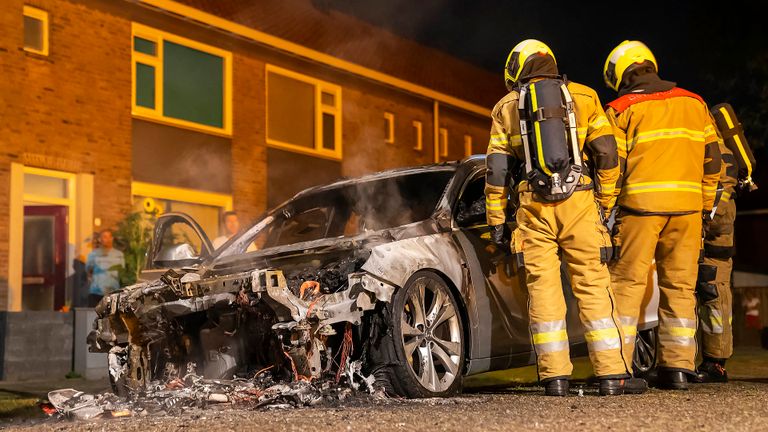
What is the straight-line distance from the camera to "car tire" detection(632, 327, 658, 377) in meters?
8.23

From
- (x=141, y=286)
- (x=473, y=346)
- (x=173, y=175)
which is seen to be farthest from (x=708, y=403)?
(x=173, y=175)

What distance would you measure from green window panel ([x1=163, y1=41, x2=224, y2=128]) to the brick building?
0.03m

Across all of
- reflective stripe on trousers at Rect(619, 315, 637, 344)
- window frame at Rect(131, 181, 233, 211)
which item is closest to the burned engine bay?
reflective stripe on trousers at Rect(619, 315, 637, 344)

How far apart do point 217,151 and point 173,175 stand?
4.40 feet

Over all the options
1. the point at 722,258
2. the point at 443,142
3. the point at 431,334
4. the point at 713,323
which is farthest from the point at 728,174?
the point at 443,142

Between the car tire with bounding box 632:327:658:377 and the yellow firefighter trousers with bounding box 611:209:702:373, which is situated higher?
the yellow firefighter trousers with bounding box 611:209:702:373

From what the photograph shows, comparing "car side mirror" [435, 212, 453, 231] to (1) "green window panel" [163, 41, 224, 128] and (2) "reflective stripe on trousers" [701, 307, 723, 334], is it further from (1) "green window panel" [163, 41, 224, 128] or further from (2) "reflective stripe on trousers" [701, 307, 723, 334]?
(1) "green window panel" [163, 41, 224, 128]

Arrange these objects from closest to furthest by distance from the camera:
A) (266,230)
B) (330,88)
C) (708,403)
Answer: (708,403) < (266,230) < (330,88)

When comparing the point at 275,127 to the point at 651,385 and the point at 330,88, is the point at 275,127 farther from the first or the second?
the point at 651,385

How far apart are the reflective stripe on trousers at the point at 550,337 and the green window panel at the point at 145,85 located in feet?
41.1

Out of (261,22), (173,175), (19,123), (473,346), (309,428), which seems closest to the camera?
(309,428)

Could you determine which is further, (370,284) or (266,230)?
(266,230)

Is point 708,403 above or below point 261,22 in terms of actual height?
below

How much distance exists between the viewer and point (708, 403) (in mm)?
5816
